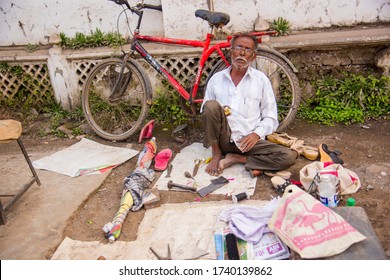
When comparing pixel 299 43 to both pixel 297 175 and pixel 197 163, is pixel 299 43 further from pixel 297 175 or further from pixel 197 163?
pixel 197 163

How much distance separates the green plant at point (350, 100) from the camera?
4.70 metres

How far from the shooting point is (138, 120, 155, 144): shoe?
471 cm

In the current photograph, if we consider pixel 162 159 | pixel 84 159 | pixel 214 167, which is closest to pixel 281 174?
pixel 214 167

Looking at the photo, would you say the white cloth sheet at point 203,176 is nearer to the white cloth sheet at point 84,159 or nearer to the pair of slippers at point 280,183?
the pair of slippers at point 280,183

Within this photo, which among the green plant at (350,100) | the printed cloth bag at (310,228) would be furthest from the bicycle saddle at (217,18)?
the printed cloth bag at (310,228)

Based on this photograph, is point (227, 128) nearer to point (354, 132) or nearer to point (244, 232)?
point (244, 232)

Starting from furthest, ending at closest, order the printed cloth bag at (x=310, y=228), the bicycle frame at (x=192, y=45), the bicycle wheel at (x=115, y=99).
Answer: the bicycle wheel at (x=115, y=99) < the bicycle frame at (x=192, y=45) < the printed cloth bag at (x=310, y=228)

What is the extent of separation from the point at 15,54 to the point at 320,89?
4279 mm

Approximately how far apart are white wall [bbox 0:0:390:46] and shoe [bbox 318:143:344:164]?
194 centimetres

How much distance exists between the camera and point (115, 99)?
15.3 feet

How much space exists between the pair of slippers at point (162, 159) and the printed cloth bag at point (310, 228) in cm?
168

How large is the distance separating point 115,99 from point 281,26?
2.38m
